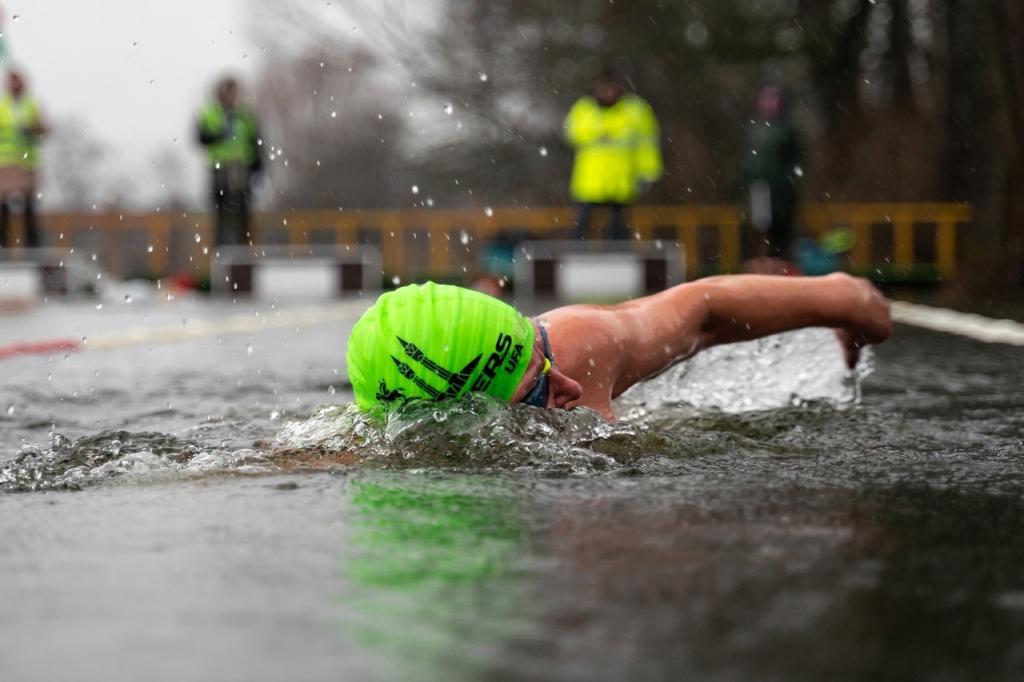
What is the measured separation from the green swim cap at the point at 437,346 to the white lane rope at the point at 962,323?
5611mm

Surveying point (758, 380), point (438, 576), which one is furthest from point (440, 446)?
point (758, 380)

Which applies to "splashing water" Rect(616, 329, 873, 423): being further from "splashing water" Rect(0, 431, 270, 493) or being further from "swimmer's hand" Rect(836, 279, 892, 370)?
"splashing water" Rect(0, 431, 270, 493)

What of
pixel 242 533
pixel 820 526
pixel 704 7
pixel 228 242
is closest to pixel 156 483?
pixel 242 533

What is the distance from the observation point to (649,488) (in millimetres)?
3387

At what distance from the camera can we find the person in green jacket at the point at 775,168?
704 inches

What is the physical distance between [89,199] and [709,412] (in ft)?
162

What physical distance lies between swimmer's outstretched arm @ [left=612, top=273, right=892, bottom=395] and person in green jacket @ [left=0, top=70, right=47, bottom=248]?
14.5 m

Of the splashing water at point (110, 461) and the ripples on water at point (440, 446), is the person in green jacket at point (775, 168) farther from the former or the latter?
the splashing water at point (110, 461)

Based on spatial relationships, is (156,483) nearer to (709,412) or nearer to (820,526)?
(820,526)

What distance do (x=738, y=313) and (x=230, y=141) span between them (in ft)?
47.6

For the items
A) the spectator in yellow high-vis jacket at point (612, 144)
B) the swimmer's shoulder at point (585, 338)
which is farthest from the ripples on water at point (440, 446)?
the spectator in yellow high-vis jacket at point (612, 144)

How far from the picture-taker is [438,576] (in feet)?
8.04

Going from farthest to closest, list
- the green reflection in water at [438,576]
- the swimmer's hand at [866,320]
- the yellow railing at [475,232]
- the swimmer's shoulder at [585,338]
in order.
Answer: the yellow railing at [475,232], the swimmer's hand at [866,320], the swimmer's shoulder at [585,338], the green reflection in water at [438,576]

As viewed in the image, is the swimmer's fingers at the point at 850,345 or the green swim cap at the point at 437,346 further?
the swimmer's fingers at the point at 850,345
